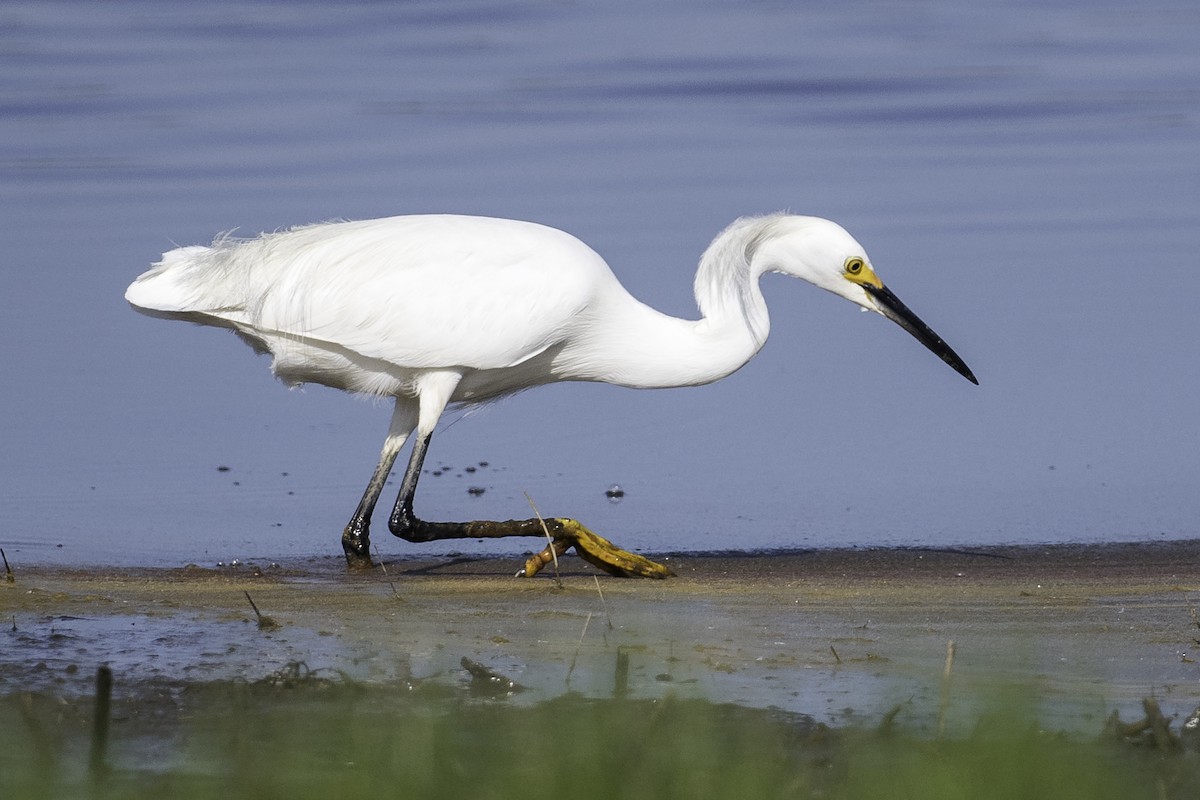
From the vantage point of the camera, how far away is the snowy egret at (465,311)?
24.3 feet

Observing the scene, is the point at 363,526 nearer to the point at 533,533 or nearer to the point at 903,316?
the point at 533,533

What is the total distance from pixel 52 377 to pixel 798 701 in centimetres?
670

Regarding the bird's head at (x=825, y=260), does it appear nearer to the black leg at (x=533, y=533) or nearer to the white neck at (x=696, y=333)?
the white neck at (x=696, y=333)

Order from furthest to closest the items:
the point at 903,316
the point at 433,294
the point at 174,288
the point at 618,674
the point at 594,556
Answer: the point at 903,316 → the point at 174,288 → the point at 433,294 → the point at 594,556 → the point at 618,674

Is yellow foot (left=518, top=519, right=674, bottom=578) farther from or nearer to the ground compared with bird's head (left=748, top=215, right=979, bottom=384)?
nearer to the ground

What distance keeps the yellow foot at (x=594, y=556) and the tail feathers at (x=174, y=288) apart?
1.68 meters

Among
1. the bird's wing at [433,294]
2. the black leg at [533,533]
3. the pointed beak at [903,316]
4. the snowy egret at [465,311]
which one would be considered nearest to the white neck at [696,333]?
the snowy egret at [465,311]

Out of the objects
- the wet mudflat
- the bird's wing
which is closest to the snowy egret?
the bird's wing

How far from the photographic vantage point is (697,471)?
923cm

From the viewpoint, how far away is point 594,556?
7.31 m

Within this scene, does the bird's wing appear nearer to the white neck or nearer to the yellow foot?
the white neck

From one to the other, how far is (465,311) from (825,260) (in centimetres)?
156

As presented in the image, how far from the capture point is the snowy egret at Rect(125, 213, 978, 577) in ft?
24.3

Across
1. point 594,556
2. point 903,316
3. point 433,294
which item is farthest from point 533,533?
point 903,316
